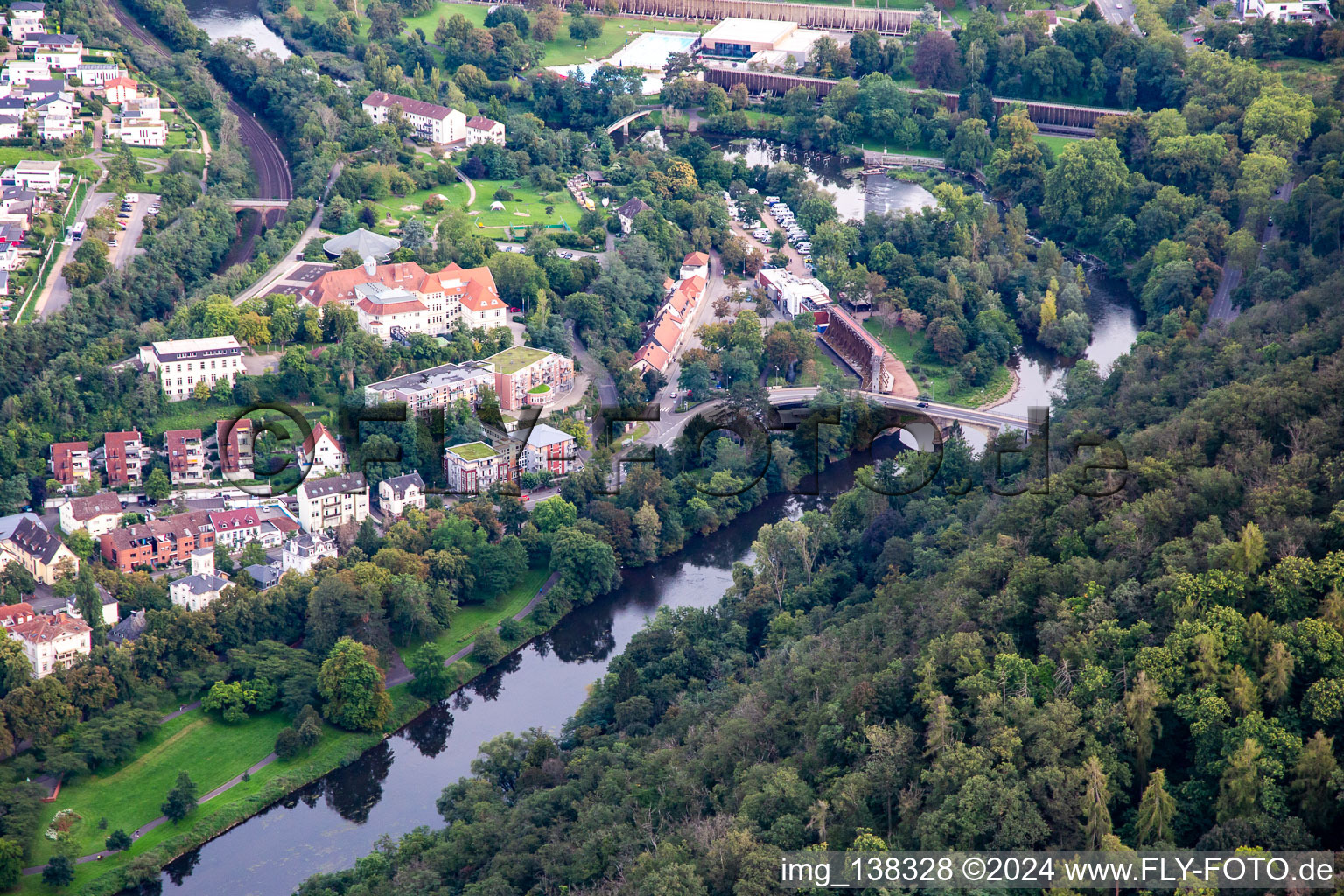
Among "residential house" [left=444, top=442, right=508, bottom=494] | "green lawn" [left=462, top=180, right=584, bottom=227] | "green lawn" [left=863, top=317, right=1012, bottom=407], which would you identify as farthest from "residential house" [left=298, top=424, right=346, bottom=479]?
"green lawn" [left=863, top=317, right=1012, bottom=407]

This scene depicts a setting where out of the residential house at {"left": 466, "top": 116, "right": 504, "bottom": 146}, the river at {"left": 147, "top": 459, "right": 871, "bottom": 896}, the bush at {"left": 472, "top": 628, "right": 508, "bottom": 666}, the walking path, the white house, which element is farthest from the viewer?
the residential house at {"left": 466, "top": 116, "right": 504, "bottom": 146}

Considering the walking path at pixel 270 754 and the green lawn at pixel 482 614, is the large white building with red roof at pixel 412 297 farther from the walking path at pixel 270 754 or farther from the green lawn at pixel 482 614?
the walking path at pixel 270 754

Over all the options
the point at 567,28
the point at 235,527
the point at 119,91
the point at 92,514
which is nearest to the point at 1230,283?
the point at 235,527

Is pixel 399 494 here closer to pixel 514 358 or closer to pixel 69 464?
pixel 514 358

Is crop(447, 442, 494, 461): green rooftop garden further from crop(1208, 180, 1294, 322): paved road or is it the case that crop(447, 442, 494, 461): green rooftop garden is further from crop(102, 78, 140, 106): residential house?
crop(102, 78, 140, 106): residential house

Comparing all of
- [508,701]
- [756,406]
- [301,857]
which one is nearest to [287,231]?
[756,406]

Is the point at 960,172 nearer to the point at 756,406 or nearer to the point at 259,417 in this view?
the point at 756,406
